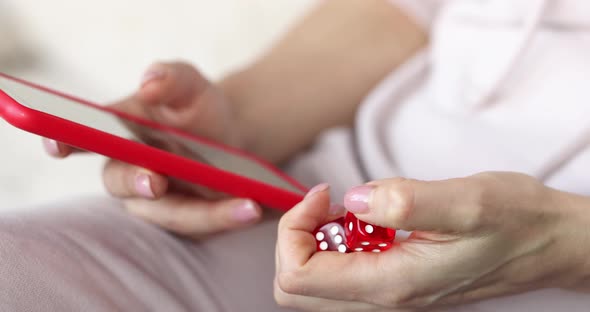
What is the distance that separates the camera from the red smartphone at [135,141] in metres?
0.34

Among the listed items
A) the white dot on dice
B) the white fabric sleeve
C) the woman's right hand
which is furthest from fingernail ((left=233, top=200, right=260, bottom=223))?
the white fabric sleeve

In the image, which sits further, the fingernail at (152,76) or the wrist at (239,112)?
the wrist at (239,112)

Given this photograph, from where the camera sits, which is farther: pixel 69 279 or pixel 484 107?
pixel 484 107

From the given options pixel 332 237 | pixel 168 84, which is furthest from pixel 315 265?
pixel 168 84

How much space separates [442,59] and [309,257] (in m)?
0.31

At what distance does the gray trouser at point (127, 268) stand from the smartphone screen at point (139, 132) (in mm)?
59

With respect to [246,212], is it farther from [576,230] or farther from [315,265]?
[576,230]

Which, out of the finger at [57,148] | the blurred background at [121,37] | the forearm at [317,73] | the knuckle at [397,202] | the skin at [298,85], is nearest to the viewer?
the knuckle at [397,202]

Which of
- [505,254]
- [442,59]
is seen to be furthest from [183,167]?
[442,59]

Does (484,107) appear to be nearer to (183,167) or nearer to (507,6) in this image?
(507,6)

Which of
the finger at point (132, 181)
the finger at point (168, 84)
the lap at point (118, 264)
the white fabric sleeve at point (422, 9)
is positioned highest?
the white fabric sleeve at point (422, 9)

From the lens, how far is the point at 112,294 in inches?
15.9

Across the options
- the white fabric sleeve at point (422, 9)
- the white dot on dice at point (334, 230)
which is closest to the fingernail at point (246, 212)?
the white dot on dice at point (334, 230)

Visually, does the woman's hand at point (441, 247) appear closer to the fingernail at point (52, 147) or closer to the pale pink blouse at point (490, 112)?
the pale pink blouse at point (490, 112)
